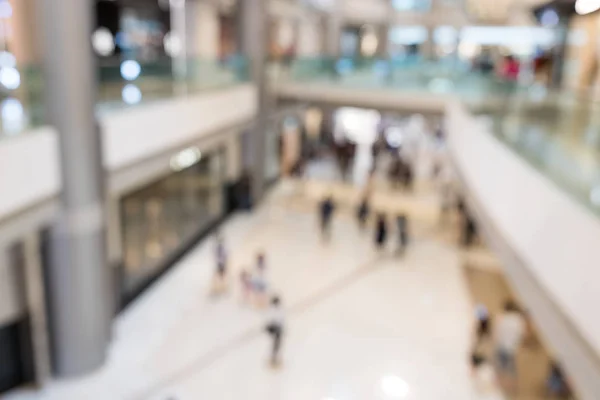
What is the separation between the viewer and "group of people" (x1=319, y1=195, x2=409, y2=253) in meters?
14.5

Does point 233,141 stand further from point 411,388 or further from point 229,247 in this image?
point 411,388

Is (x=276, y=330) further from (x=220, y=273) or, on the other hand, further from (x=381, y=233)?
(x=381, y=233)

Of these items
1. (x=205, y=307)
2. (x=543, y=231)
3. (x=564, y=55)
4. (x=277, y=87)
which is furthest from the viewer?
(x=277, y=87)

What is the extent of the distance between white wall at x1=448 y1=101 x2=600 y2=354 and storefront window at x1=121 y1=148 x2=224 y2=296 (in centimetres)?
679

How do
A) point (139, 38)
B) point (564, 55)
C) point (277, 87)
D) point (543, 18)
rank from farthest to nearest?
point (277, 87) → point (139, 38) → point (543, 18) → point (564, 55)

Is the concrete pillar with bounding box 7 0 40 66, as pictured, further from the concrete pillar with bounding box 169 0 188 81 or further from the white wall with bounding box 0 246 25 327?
the concrete pillar with bounding box 169 0 188 81

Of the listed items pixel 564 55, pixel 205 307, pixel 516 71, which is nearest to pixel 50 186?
pixel 205 307

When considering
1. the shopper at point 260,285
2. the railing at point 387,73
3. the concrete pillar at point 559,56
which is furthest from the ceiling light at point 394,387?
the railing at point 387,73

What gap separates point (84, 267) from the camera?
852cm

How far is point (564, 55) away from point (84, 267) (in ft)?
44.2

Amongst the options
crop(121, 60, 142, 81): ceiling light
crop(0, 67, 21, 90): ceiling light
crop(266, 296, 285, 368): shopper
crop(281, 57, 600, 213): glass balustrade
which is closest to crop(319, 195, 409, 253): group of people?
crop(281, 57, 600, 213): glass balustrade

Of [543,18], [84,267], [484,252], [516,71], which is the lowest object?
[484,252]

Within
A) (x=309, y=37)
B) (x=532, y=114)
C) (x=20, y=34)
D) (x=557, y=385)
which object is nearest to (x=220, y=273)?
(x=20, y=34)

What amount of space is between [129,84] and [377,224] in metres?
7.27
